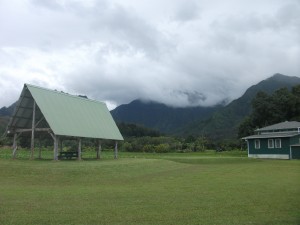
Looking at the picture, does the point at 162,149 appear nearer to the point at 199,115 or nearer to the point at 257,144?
the point at 257,144

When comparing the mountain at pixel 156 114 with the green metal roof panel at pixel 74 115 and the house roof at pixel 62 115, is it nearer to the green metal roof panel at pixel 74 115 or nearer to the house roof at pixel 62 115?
the green metal roof panel at pixel 74 115

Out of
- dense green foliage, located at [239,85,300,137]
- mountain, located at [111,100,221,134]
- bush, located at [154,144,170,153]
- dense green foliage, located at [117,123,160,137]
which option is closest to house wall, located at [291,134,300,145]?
dense green foliage, located at [239,85,300,137]

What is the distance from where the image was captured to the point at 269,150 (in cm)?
4762

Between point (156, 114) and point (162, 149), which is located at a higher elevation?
point (156, 114)

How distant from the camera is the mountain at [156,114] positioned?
185000mm

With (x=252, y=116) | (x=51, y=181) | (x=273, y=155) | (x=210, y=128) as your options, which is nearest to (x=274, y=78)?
(x=210, y=128)

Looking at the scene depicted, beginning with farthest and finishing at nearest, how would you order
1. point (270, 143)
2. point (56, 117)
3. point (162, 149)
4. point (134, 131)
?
1. point (134, 131)
2. point (162, 149)
3. point (270, 143)
4. point (56, 117)

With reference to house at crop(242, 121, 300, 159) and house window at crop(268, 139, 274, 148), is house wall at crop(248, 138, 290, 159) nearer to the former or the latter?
house at crop(242, 121, 300, 159)

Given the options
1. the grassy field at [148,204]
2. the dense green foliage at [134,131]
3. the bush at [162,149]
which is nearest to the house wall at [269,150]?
the bush at [162,149]

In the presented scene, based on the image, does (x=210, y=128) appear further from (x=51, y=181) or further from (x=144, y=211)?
(x=144, y=211)

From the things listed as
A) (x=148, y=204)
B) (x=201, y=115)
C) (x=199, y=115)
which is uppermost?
(x=199, y=115)

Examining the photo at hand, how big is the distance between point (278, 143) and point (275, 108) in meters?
17.9

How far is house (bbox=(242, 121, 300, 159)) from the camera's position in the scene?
45125 mm

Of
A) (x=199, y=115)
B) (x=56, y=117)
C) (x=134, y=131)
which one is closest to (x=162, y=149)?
(x=56, y=117)
